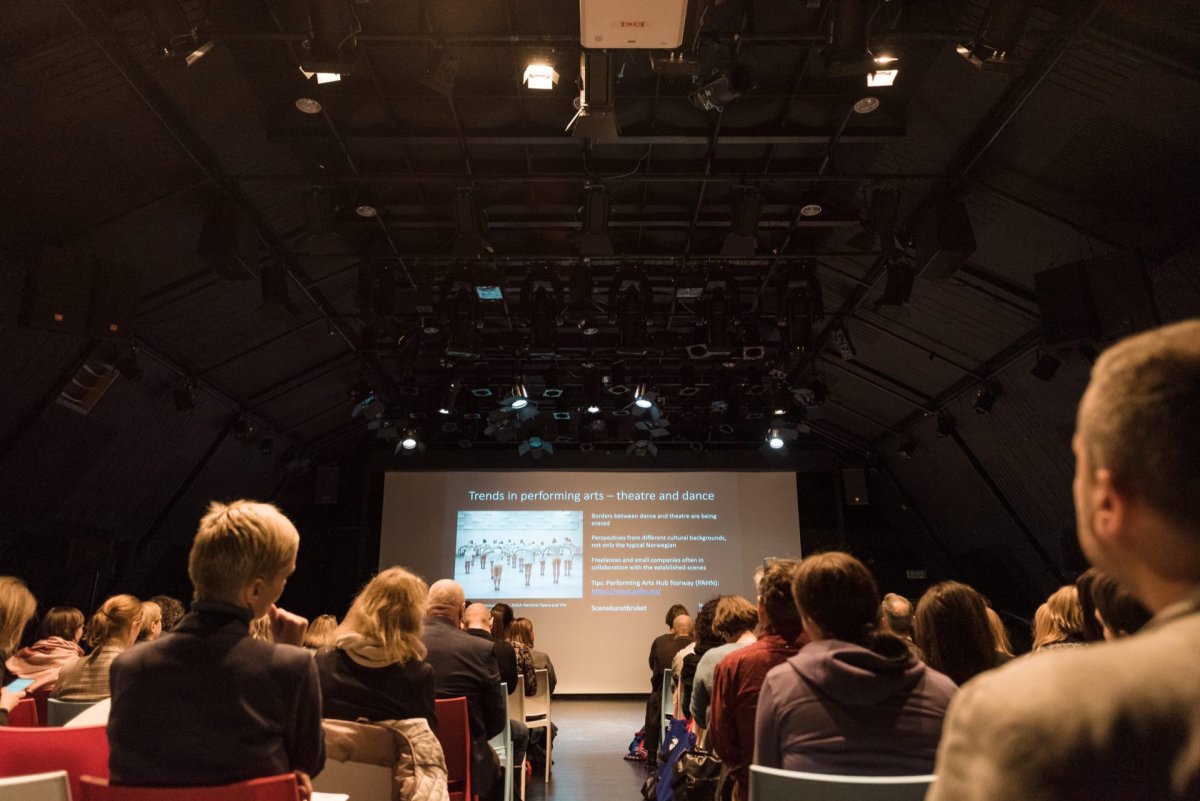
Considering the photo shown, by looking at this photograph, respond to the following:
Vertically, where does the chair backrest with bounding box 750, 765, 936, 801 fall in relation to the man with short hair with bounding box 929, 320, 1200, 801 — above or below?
below

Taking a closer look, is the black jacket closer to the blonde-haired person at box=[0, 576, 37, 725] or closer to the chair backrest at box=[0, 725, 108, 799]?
the chair backrest at box=[0, 725, 108, 799]

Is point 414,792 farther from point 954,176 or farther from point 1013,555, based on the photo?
point 1013,555

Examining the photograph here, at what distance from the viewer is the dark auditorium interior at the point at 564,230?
4570 millimetres

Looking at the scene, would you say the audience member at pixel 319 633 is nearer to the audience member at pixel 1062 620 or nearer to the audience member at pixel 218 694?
the audience member at pixel 218 694

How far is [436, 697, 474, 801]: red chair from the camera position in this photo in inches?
117

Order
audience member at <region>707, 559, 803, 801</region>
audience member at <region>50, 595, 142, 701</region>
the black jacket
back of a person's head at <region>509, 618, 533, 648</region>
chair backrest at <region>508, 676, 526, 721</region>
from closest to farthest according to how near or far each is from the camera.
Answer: the black jacket
audience member at <region>707, 559, 803, 801</region>
audience member at <region>50, 595, 142, 701</region>
chair backrest at <region>508, 676, 526, 721</region>
back of a person's head at <region>509, 618, 533, 648</region>

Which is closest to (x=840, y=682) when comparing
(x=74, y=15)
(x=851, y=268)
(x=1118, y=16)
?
(x=1118, y=16)

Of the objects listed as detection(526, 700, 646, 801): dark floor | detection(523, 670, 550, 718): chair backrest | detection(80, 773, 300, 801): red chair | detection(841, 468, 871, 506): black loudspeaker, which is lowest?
detection(526, 700, 646, 801): dark floor

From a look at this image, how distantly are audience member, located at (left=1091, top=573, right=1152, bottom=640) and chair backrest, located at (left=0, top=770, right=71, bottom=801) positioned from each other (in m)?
2.28

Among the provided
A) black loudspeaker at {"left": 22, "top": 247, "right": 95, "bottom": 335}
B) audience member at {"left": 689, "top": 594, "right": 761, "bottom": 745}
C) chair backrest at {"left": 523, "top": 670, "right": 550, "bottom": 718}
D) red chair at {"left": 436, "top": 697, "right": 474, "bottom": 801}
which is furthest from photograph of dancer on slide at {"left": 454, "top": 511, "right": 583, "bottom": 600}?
red chair at {"left": 436, "top": 697, "right": 474, "bottom": 801}

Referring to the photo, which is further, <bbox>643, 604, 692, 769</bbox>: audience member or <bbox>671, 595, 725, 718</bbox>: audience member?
<bbox>643, 604, 692, 769</bbox>: audience member

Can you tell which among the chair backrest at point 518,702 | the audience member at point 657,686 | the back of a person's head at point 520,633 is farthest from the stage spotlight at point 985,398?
the chair backrest at point 518,702

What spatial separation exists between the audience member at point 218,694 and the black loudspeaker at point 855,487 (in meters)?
12.0

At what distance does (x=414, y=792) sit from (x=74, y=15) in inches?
175
